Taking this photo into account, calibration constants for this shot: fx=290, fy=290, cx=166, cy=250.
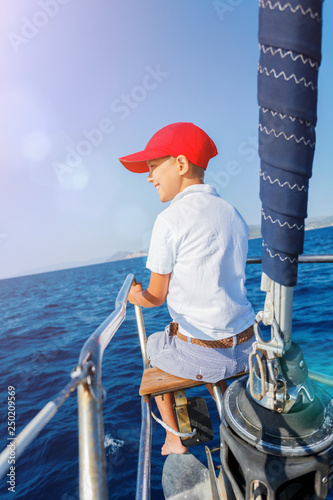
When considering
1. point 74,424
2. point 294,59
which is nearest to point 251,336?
point 294,59

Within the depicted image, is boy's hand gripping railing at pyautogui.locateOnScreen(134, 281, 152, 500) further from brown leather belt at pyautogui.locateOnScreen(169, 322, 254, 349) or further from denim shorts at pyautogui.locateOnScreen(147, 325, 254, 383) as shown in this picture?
brown leather belt at pyautogui.locateOnScreen(169, 322, 254, 349)

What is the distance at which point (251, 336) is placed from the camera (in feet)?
5.10

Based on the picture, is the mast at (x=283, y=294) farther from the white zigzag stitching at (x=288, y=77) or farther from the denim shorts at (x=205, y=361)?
the denim shorts at (x=205, y=361)

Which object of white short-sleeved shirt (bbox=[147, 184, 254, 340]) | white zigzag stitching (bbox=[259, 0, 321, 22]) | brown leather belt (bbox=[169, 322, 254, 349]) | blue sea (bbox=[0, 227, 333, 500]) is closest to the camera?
white zigzag stitching (bbox=[259, 0, 321, 22])

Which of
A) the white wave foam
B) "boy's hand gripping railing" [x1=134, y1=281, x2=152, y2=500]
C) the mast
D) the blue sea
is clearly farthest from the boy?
the white wave foam

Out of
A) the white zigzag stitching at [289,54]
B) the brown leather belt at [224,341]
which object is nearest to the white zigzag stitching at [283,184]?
the white zigzag stitching at [289,54]

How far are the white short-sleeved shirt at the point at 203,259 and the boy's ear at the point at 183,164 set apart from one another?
4.7 inches

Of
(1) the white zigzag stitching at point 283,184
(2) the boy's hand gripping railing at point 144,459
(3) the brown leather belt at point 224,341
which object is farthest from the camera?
(3) the brown leather belt at point 224,341

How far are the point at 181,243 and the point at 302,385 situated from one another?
0.75 m

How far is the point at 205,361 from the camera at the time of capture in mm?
1483

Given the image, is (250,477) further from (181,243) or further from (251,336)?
(181,243)

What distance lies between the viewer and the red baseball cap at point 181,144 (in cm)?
151

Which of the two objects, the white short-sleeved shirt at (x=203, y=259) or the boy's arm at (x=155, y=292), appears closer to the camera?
the white short-sleeved shirt at (x=203, y=259)

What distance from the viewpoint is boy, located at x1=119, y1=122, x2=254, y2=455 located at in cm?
138
